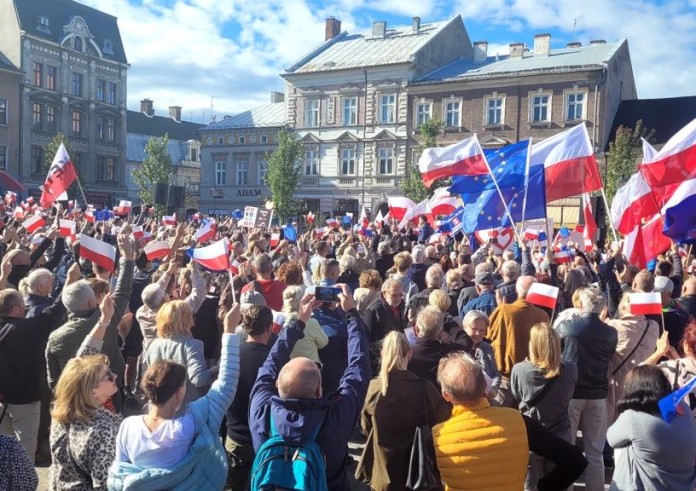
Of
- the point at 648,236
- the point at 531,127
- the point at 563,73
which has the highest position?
the point at 563,73

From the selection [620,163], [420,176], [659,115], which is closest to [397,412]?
[620,163]

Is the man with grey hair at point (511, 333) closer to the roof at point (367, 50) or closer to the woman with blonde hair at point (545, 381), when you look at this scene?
the woman with blonde hair at point (545, 381)

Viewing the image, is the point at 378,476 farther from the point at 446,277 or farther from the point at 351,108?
the point at 351,108

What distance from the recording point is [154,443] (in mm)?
3248

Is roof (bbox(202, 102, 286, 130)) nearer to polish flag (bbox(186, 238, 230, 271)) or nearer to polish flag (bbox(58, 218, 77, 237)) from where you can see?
polish flag (bbox(58, 218, 77, 237))

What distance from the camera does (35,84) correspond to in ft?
147

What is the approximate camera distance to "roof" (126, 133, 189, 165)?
5984 cm

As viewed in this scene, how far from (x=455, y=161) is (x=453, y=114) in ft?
91.3

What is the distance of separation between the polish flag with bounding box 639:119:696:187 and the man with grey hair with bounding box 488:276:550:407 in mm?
3178

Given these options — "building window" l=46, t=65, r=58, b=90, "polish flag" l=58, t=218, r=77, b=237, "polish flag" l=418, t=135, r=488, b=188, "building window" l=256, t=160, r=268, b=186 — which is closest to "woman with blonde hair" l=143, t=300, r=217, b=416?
"polish flag" l=58, t=218, r=77, b=237

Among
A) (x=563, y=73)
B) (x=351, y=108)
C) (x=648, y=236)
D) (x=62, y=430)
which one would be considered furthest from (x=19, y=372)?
(x=351, y=108)

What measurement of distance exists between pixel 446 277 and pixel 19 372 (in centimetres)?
513

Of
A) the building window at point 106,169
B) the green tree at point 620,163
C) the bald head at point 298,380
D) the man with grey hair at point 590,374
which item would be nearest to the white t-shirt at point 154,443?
the bald head at point 298,380

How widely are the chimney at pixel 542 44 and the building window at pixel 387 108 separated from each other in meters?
8.83
